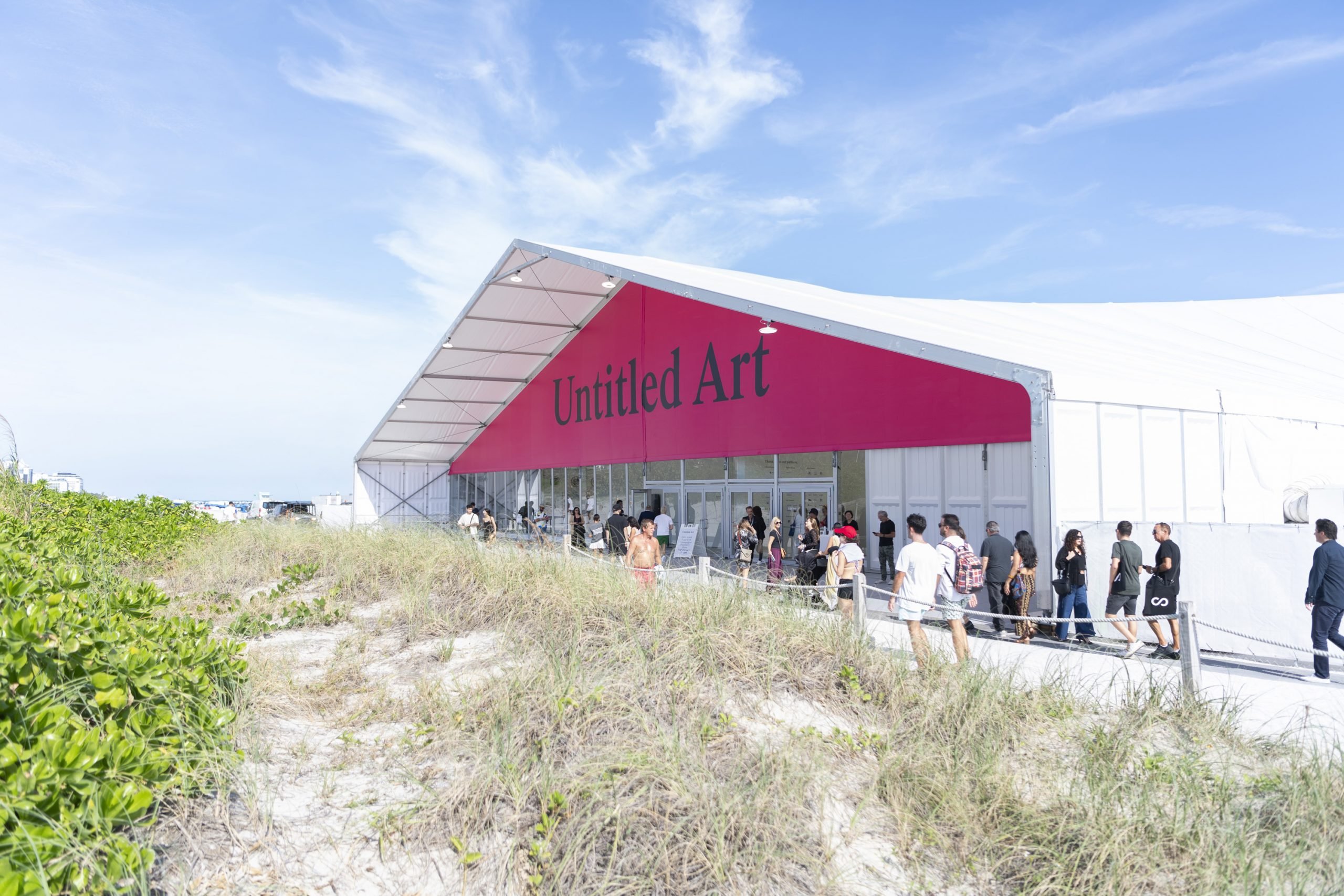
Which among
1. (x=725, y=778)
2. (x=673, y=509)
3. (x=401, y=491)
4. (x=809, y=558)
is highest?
(x=401, y=491)

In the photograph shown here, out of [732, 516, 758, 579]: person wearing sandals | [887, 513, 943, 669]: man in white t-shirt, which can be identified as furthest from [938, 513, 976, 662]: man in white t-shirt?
[732, 516, 758, 579]: person wearing sandals

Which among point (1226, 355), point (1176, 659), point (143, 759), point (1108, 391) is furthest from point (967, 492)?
point (143, 759)

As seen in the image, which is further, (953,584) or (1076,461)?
(1076,461)

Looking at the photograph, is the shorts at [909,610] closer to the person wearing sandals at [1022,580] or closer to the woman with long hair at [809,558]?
the person wearing sandals at [1022,580]

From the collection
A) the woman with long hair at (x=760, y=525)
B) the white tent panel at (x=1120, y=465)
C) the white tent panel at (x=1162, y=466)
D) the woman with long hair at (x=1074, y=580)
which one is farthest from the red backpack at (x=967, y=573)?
the woman with long hair at (x=760, y=525)

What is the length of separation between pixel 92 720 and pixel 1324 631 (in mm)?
9710

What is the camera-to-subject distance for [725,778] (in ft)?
14.6

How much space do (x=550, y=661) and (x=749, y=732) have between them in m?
1.41

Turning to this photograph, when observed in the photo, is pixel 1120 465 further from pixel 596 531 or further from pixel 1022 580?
pixel 596 531

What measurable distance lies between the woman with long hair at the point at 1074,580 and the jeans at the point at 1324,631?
214cm

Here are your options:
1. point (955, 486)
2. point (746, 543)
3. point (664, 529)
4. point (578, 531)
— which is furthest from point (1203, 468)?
point (578, 531)

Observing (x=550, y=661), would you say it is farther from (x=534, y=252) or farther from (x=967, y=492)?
(x=534, y=252)

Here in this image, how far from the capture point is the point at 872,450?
1597cm

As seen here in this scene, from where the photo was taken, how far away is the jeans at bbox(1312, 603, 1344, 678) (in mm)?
7879
